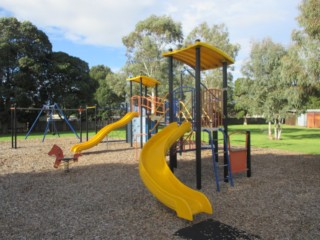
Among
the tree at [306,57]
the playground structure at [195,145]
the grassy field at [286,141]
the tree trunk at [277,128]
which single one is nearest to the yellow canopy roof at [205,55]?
the playground structure at [195,145]

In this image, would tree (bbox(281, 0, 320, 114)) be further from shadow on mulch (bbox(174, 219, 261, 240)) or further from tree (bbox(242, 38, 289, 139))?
shadow on mulch (bbox(174, 219, 261, 240))

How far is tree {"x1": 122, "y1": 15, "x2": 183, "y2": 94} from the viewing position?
30.5m

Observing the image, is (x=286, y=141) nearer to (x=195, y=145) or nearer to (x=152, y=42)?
(x=195, y=145)

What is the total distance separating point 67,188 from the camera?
6.53m

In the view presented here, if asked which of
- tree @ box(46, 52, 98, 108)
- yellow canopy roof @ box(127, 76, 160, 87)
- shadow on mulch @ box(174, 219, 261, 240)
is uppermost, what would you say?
tree @ box(46, 52, 98, 108)

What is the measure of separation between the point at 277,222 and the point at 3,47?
28535mm

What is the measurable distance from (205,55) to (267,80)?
447 inches

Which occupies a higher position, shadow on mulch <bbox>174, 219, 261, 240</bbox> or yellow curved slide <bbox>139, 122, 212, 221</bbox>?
yellow curved slide <bbox>139, 122, 212, 221</bbox>

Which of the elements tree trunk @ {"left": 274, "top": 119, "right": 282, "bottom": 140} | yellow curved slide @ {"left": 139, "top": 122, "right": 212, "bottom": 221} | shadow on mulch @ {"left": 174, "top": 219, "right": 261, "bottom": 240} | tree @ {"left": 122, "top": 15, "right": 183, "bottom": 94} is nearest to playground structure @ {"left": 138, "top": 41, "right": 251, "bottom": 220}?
yellow curved slide @ {"left": 139, "top": 122, "right": 212, "bottom": 221}

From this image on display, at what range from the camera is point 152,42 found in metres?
30.9

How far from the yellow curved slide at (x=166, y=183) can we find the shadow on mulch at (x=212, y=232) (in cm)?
20

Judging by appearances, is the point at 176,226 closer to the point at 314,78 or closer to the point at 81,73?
the point at 314,78

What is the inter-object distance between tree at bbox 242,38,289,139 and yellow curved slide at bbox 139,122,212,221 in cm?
1181

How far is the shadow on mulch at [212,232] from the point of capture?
3.87 m
